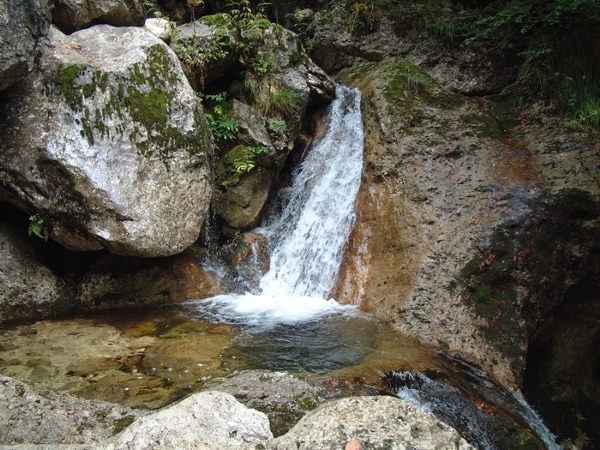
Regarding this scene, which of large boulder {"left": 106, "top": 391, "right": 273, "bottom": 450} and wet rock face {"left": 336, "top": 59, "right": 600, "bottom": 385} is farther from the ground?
wet rock face {"left": 336, "top": 59, "right": 600, "bottom": 385}

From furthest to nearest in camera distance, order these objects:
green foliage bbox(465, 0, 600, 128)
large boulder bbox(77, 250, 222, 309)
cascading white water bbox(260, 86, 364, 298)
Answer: cascading white water bbox(260, 86, 364, 298), green foliage bbox(465, 0, 600, 128), large boulder bbox(77, 250, 222, 309)

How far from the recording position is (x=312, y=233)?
25.1 ft

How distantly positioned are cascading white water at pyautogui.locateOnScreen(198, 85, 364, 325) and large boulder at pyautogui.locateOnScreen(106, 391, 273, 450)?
3.46 meters

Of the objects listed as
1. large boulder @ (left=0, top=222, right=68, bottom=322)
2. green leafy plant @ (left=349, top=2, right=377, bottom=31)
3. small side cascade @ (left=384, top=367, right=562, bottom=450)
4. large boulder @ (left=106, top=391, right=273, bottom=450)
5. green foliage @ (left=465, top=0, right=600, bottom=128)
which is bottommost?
large boulder @ (left=0, top=222, right=68, bottom=322)

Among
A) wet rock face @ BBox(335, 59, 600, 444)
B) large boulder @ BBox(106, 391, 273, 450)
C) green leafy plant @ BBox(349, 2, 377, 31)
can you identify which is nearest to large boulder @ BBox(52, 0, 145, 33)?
wet rock face @ BBox(335, 59, 600, 444)

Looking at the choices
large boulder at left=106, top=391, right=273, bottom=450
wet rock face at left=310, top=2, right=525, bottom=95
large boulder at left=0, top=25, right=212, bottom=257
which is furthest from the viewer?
wet rock face at left=310, top=2, right=525, bottom=95

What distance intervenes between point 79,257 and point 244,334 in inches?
124

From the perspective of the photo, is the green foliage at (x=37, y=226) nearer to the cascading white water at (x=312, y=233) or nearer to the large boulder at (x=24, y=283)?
the large boulder at (x=24, y=283)

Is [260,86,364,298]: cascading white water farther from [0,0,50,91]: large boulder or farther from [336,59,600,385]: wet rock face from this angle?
[0,0,50,91]: large boulder

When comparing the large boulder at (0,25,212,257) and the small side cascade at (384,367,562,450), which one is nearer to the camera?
the small side cascade at (384,367,562,450)

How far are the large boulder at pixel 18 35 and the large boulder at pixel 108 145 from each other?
43 cm

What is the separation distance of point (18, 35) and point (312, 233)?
16.4 ft

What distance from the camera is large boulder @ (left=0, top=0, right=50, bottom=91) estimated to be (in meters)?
4.65

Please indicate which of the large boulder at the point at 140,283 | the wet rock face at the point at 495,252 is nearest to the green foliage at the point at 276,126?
the wet rock face at the point at 495,252
